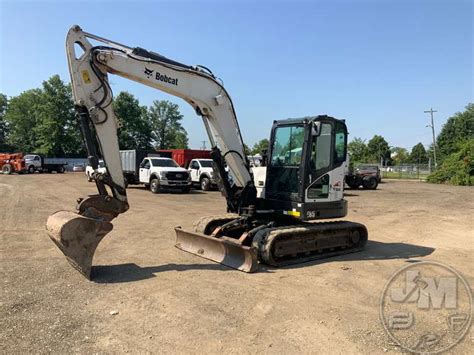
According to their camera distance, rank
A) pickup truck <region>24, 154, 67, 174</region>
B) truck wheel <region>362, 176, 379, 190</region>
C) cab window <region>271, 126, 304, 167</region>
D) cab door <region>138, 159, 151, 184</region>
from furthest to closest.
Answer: pickup truck <region>24, 154, 67, 174</region> < truck wheel <region>362, 176, 379, 190</region> < cab door <region>138, 159, 151, 184</region> < cab window <region>271, 126, 304, 167</region>

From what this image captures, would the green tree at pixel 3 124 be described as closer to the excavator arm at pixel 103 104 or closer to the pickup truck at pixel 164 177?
the pickup truck at pixel 164 177

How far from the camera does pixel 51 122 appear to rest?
242 feet

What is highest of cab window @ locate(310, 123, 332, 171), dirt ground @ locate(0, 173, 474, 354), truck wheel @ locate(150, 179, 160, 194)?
cab window @ locate(310, 123, 332, 171)

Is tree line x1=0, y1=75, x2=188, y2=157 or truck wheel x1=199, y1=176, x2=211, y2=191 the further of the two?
tree line x1=0, y1=75, x2=188, y2=157

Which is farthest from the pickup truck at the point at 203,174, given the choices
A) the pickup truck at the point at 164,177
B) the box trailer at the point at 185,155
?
the box trailer at the point at 185,155

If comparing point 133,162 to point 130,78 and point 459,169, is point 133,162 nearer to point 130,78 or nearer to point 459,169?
point 130,78

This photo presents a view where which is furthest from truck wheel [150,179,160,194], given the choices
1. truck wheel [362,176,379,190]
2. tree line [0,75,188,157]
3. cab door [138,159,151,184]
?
tree line [0,75,188,157]

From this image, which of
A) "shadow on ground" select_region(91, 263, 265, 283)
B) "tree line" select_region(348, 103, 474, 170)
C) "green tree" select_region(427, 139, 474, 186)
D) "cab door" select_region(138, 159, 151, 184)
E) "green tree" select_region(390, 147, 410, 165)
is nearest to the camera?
"shadow on ground" select_region(91, 263, 265, 283)

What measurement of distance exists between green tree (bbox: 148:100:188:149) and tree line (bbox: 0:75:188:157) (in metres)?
13.9

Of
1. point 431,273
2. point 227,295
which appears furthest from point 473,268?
point 227,295

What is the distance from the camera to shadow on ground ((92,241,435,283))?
6.94 metres

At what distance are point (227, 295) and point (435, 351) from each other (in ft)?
9.10

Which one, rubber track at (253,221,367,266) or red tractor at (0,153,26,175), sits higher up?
red tractor at (0,153,26,175)

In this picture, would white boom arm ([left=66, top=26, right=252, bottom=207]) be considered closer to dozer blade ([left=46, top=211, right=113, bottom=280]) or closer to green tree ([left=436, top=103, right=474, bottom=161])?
dozer blade ([left=46, top=211, right=113, bottom=280])
